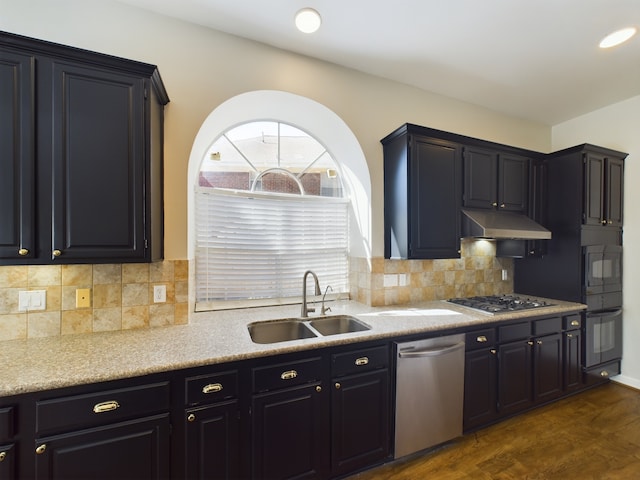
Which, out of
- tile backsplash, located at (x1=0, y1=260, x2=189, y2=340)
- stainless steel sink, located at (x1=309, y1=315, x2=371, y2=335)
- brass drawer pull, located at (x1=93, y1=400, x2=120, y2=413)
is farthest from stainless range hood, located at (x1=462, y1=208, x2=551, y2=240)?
brass drawer pull, located at (x1=93, y1=400, x2=120, y2=413)

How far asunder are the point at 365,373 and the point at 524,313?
1.55 m

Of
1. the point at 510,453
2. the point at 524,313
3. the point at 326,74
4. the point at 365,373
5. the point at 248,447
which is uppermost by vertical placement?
the point at 326,74

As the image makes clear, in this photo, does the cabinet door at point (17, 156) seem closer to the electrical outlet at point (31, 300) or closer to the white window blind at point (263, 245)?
the electrical outlet at point (31, 300)

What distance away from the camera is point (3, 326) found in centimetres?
155

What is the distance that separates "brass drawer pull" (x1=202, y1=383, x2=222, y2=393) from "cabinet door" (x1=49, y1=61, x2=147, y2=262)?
31.2 inches

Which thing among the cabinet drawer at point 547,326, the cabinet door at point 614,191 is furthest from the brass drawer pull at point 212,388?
the cabinet door at point 614,191

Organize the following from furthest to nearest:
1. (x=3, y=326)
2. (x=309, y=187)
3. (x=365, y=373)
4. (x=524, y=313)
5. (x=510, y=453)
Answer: (x=309, y=187) < (x=524, y=313) < (x=510, y=453) < (x=365, y=373) < (x=3, y=326)

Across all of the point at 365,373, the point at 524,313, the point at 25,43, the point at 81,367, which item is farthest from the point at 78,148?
the point at 524,313

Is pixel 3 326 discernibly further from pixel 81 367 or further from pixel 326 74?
pixel 326 74

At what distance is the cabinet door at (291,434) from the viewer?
4.99 feet

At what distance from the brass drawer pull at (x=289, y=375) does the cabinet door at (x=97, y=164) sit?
1.03 m

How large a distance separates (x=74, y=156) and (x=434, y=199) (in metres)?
2.43

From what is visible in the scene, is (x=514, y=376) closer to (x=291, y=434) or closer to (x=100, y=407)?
(x=291, y=434)

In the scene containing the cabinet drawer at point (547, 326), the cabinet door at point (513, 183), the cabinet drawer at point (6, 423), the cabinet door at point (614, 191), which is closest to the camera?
the cabinet drawer at point (6, 423)
